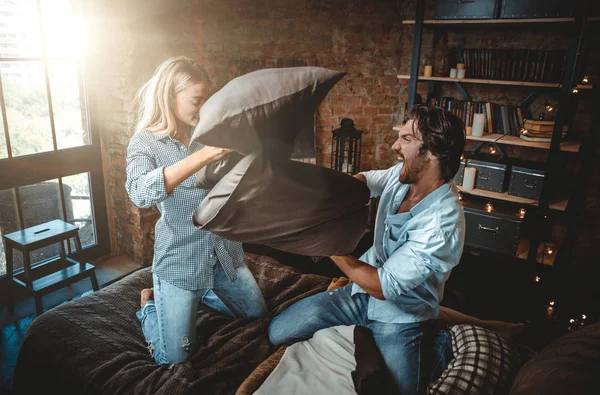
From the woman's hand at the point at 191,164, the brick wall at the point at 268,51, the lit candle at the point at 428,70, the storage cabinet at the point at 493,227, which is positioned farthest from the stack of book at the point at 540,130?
the woman's hand at the point at 191,164

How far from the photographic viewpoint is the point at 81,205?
3156mm

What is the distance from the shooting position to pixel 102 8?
2773 mm

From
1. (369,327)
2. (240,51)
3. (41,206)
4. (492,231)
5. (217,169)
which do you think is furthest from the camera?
(240,51)

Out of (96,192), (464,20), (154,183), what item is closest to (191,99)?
(154,183)

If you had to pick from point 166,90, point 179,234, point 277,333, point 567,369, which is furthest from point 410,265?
point 166,90

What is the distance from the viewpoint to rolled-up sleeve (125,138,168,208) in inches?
43.8

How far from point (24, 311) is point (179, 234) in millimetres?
1819

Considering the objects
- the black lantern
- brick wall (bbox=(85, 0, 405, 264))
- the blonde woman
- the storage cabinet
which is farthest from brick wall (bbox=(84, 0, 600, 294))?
the blonde woman

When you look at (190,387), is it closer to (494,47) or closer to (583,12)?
(583,12)

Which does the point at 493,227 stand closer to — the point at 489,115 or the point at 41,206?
the point at 489,115

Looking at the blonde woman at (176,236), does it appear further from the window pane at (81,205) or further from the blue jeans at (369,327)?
the window pane at (81,205)

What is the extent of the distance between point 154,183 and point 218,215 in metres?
0.52

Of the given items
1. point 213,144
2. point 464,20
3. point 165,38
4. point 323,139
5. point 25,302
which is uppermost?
point 464,20

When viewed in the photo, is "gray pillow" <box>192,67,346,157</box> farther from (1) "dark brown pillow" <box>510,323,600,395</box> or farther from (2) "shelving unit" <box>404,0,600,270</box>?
(2) "shelving unit" <box>404,0,600,270</box>
